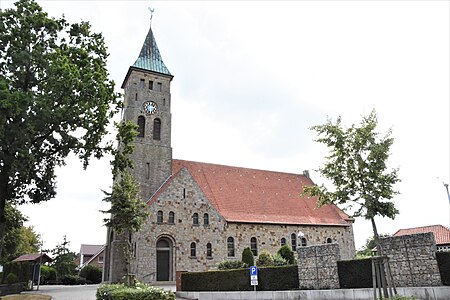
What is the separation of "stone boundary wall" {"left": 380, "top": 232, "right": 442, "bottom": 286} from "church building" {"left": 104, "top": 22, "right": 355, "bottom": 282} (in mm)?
11087

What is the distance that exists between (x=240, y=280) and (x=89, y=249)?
217 ft

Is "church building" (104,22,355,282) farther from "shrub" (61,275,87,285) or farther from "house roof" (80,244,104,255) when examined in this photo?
"house roof" (80,244,104,255)

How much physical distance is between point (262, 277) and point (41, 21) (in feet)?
57.1

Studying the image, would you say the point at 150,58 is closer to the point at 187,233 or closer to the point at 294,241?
the point at 187,233

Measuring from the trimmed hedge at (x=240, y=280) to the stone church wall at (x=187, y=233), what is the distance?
5838 mm

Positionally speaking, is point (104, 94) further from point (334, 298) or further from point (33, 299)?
point (334, 298)

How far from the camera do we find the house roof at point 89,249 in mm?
76125

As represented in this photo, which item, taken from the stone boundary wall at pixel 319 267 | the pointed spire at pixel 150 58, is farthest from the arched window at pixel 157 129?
the stone boundary wall at pixel 319 267

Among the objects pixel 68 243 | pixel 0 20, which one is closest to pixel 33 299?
pixel 0 20

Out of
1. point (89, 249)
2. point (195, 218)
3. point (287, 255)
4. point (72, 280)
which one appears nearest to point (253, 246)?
point (287, 255)

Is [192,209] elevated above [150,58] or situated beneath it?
situated beneath

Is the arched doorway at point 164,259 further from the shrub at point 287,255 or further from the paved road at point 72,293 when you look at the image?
the shrub at point 287,255

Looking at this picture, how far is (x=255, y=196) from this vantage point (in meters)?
38.3

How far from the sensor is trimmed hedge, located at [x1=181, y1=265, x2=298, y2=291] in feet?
62.5
